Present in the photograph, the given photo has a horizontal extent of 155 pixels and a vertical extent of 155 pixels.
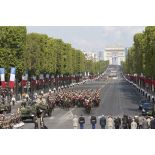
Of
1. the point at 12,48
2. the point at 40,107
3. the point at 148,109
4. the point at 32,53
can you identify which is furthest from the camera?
the point at 32,53

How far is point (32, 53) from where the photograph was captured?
12581 centimetres

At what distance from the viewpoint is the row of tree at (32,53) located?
9775 cm

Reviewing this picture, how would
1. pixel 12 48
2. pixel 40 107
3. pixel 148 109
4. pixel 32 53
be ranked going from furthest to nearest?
pixel 32 53 < pixel 12 48 < pixel 148 109 < pixel 40 107

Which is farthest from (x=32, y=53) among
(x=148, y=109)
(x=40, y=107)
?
A: (x=40, y=107)

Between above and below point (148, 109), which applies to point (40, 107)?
above

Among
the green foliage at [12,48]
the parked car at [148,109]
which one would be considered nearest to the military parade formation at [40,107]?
the parked car at [148,109]

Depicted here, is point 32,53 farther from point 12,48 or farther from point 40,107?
point 40,107

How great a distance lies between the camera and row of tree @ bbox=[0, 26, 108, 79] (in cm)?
9775

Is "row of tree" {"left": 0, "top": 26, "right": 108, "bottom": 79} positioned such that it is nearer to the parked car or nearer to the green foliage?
the green foliage

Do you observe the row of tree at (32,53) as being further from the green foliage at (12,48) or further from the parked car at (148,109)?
the parked car at (148,109)
